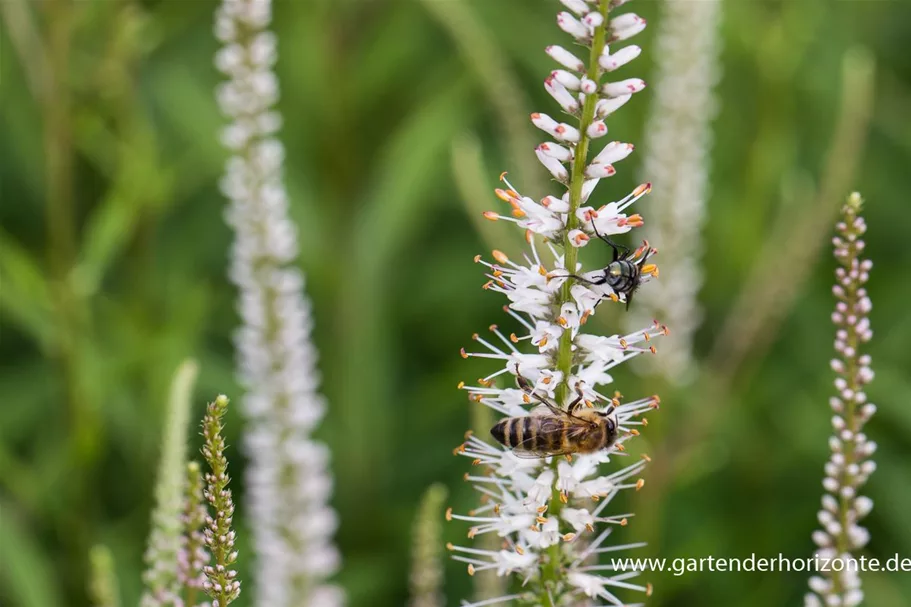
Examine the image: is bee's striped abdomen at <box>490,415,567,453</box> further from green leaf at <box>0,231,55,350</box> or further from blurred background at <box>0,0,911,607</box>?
green leaf at <box>0,231,55,350</box>

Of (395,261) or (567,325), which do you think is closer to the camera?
(567,325)

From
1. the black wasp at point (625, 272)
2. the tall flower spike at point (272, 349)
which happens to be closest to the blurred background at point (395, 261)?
the tall flower spike at point (272, 349)

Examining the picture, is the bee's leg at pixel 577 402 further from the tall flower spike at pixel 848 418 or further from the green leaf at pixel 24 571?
the green leaf at pixel 24 571

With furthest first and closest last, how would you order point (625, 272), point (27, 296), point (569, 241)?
point (27, 296) → point (625, 272) → point (569, 241)

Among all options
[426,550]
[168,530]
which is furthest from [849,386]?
[168,530]

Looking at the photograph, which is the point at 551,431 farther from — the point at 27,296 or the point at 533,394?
the point at 27,296

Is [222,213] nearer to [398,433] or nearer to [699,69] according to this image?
[398,433]
